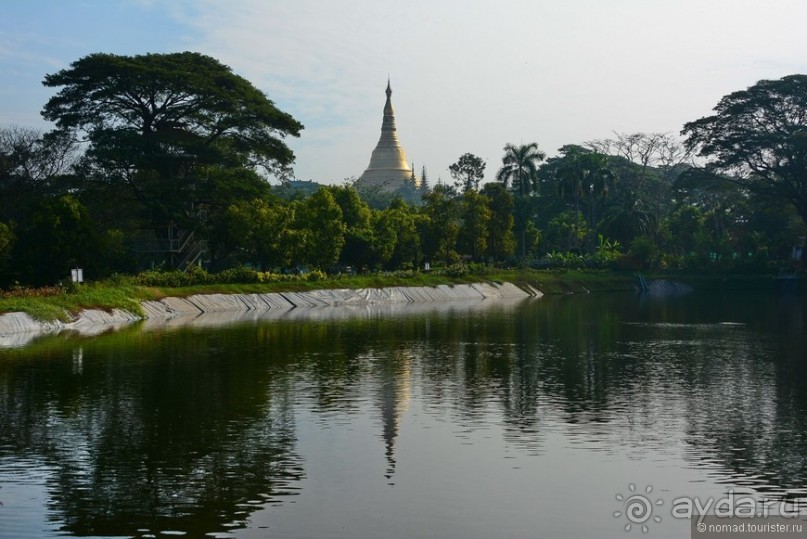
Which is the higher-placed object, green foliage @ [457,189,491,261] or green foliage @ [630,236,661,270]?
green foliage @ [457,189,491,261]

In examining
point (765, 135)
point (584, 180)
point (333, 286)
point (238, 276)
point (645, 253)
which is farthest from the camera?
point (584, 180)

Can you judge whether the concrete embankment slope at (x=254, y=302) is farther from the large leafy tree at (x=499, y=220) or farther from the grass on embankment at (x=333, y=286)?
the large leafy tree at (x=499, y=220)

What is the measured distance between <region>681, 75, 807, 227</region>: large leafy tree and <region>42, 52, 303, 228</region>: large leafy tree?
158 feet

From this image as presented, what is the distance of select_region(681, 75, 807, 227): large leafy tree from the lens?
99938 mm

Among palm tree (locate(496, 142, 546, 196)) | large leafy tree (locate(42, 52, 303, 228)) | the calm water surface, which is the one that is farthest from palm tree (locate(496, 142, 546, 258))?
the calm water surface

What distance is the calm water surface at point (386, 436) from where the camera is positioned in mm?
15844

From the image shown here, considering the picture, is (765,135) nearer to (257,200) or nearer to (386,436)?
(257,200)

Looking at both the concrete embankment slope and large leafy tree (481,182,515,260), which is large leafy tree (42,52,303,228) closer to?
the concrete embankment slope

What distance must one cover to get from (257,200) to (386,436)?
58969 mm

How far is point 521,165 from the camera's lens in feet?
390

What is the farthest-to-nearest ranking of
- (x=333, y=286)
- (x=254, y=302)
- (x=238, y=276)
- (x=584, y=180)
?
1. (x=584, y=180)
2. (x=333, y=286)
3. (x=238, y=276)
4. (x=254, y=302)

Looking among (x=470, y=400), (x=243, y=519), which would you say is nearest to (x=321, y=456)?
(x=243, y=519)

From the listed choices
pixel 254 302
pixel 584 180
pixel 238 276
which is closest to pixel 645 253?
pixel 584 180

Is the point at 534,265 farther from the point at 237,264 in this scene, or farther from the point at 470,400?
the point at 470,400
